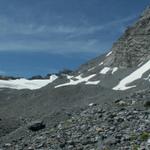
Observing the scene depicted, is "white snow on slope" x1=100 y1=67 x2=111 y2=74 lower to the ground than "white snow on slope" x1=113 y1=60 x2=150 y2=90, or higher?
higher

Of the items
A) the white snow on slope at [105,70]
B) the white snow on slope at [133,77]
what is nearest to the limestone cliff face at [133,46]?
the white snow on slope at [105,70]

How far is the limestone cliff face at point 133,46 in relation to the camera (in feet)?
396

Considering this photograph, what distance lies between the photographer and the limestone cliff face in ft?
396

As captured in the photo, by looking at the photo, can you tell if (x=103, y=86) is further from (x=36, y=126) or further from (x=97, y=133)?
(x=97, y=133)

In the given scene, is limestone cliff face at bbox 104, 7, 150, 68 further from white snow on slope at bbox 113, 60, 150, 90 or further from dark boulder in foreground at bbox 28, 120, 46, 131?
dark boulder in foreground at bbox 28, 120, 46, 131

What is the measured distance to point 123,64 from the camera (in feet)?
403

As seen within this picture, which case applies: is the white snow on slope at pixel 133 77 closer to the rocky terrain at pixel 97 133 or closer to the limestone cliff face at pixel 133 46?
the limestone cliff face at pixel 133 46

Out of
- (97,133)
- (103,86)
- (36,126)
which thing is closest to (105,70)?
(103,86)

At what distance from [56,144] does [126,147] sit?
7.22m

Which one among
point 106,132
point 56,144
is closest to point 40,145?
point 56,144

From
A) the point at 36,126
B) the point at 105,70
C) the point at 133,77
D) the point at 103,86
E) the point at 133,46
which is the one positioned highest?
the point at 133,46

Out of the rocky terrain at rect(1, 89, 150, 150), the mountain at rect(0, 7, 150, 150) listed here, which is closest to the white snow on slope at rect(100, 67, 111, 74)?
the mountain at rect(0, 7, 150, 150)

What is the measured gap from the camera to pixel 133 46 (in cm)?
12462

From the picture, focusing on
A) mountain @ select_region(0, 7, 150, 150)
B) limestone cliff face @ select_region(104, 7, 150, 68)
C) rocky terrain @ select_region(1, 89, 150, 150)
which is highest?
limestone cliff face @ select_region(104, 7, 150, 68)
